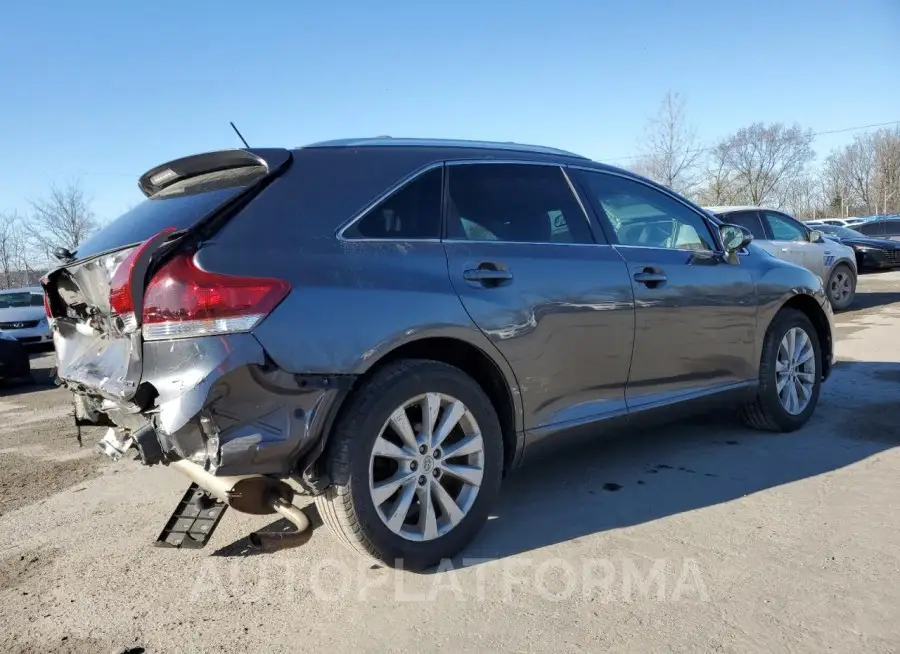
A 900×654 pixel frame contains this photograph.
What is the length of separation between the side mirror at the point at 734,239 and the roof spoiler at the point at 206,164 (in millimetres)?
2874

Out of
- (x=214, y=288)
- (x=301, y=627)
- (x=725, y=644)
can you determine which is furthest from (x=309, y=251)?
(x=725, y=644)

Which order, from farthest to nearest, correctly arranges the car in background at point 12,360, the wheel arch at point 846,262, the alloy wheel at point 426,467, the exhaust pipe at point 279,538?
the wheel arch at point 846,262, the car in background at point 12,360, the exhaust pipe at point 279,538, the alloy wheel at point 426,467

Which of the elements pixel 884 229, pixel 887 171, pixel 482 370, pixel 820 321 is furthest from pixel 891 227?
pixel 887 171

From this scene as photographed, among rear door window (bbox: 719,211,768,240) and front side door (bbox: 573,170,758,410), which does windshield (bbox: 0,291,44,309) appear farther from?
front side door (bbox: 573,170,758,410)

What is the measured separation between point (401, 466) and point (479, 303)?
789 millimetres

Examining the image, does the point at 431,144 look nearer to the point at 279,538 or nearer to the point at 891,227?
the point at 279,538

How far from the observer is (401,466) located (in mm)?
2848

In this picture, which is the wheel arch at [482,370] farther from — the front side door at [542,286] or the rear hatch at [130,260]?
the rear hatch at [130,260]

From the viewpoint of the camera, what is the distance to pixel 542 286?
3260 mm

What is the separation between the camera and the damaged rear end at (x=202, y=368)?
2418mm

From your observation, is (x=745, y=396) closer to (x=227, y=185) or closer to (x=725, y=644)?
(x=725, y=644)

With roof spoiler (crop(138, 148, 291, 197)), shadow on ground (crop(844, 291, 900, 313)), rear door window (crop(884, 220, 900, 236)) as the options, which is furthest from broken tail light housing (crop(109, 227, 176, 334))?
rear door window (crop(884, 220, 900, 236))

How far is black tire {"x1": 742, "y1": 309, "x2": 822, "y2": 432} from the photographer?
14.8 feet

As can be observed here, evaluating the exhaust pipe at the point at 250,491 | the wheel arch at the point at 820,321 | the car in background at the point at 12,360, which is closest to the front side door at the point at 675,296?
the wheel arch at the point at 820,321
